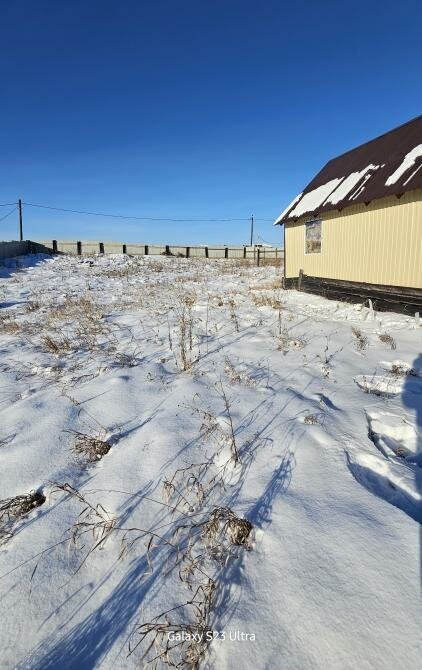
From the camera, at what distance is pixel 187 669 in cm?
148

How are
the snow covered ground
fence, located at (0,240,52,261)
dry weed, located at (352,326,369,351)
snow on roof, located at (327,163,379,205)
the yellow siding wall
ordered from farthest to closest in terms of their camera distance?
fence, located at (0,240,52,261)
snow on roof, located at (327,163,379,205)
the yellow siding wall
dry weed, located at (352,326,369,351)
the snow covered ground

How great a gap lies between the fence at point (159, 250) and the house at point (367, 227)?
66.4 ft

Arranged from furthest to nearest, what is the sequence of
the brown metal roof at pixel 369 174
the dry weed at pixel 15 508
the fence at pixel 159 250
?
the fence at pixel 159 250 → the brown metal roof at pixel 369 174 → the dry weed at pixel 15 508

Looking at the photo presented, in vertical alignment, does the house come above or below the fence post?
above

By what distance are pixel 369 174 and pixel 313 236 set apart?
280 cm

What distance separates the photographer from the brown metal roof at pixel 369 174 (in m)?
8.37

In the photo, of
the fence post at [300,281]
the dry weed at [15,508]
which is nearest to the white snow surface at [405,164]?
the fence post at [300,281]

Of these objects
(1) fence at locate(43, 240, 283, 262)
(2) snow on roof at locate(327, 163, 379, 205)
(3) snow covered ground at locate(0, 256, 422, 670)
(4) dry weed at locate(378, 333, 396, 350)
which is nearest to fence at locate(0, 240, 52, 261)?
(1) fence at locate(43, 240, 283, 262)

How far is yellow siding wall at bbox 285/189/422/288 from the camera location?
26.9ft

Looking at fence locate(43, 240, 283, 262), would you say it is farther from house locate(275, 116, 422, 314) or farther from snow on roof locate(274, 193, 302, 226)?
house locate(275, 116, 422, 314)

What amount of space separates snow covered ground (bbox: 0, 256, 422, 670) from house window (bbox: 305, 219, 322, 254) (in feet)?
27.3

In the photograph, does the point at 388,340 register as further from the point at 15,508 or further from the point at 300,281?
the point at 300,281

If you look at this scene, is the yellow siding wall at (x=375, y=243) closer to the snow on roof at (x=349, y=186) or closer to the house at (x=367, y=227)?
the house at (x=367, y=227)

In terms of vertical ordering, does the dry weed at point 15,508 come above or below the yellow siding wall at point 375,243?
below
